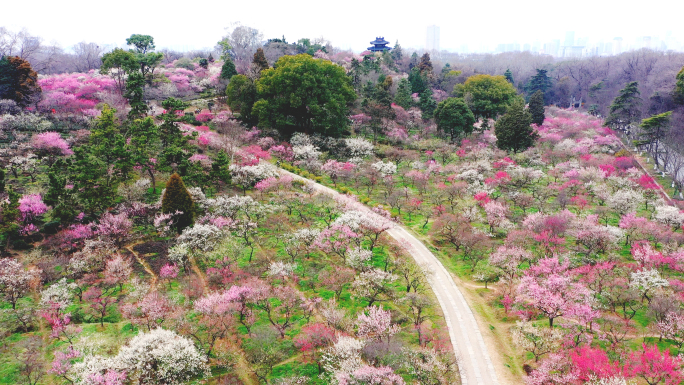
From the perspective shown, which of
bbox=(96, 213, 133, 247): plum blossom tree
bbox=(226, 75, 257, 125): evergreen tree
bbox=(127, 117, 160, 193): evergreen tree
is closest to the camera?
bbox=(96, 213, 133, 247): plum blossom tree

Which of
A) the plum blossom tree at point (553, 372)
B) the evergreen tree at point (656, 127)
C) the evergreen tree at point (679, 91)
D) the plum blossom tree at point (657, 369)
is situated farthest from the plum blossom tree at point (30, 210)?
the evergreen tree at point (679, 91)

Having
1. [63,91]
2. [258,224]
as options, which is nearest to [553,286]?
[258,224]

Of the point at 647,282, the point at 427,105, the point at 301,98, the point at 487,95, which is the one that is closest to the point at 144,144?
the point at 301,98

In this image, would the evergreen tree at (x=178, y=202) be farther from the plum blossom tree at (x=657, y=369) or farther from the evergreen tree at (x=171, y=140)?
the plum blossom tree at (x=657, y=369)

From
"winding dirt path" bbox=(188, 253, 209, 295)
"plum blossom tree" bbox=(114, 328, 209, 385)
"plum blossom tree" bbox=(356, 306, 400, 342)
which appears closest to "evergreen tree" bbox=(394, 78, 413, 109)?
"winding dirt path" bbox=(188, 253, 209, 295)

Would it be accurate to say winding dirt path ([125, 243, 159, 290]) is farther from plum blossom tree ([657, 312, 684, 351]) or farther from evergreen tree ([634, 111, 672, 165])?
A: evergreen tree ([634, 111, 672, 165])
